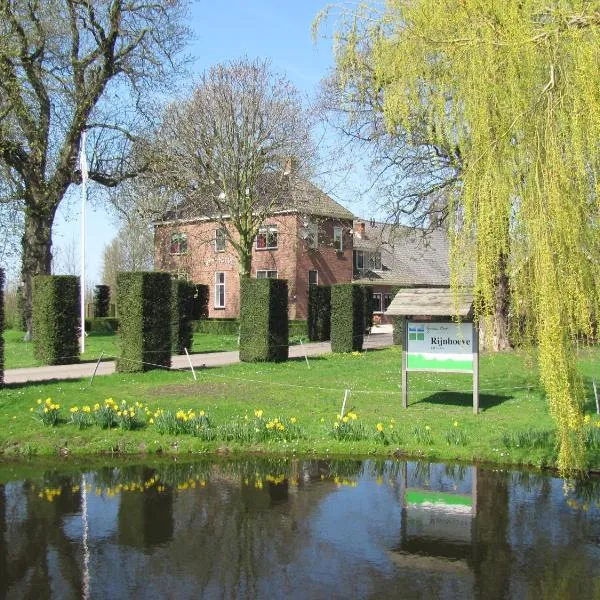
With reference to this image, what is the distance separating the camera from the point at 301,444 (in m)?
11.2

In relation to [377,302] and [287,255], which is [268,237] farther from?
[377,302]

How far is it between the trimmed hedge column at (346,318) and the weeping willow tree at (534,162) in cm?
1730

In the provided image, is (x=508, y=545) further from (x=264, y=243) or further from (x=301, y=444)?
(x=264, y=243)

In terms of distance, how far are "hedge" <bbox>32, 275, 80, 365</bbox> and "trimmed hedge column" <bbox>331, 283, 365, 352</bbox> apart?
889 cm

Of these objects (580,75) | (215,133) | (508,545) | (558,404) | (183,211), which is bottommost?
(508,545)

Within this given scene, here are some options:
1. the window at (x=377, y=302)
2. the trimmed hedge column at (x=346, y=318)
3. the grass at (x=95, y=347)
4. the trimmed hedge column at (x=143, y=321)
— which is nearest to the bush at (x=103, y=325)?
the grass at (x=95, y=347)

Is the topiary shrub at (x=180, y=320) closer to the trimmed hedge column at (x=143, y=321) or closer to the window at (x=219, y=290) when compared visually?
the trimmed hedge column at (x=143, y=321)

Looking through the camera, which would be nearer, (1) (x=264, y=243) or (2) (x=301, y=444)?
(2) (x=301, y=444)

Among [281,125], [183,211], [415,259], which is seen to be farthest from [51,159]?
[415,259]

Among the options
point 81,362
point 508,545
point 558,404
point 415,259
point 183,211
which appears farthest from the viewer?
point 415,259

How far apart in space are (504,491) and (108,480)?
520 cm

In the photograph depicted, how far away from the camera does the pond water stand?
19.9 feet

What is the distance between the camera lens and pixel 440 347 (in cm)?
1309

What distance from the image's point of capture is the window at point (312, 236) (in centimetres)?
3828
